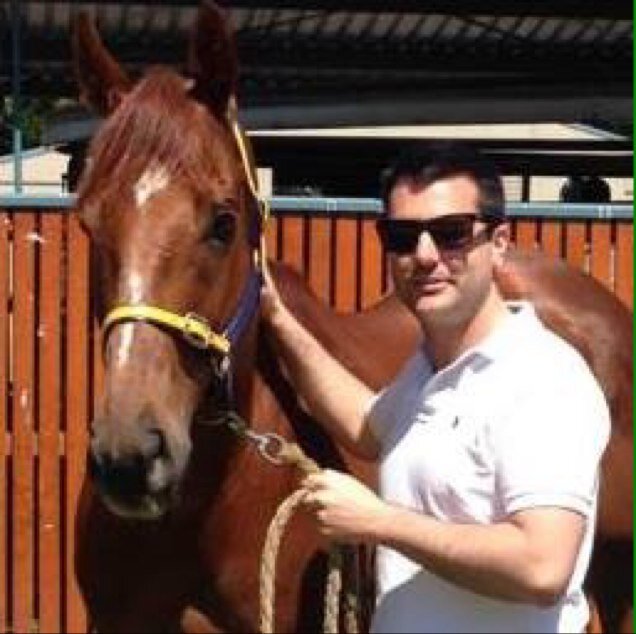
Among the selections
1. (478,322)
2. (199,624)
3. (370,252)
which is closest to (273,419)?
(199,624)

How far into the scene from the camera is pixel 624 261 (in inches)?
212

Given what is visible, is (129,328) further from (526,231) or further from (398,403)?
(526,231)

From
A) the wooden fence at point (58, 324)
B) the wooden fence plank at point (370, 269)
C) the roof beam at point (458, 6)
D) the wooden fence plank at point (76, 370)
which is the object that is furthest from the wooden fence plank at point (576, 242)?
the roof beam at point (458, 6)

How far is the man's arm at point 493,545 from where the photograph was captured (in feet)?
6.12

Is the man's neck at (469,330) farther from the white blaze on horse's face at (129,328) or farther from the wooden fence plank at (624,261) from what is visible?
the wooden fence plank at (624,261)

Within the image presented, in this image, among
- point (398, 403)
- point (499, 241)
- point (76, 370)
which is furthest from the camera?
point (76, 370)

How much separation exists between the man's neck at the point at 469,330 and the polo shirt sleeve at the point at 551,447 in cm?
13

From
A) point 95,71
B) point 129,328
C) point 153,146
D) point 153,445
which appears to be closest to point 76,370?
point 95,71

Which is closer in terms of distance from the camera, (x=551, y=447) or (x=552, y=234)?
(x=551, y=447)

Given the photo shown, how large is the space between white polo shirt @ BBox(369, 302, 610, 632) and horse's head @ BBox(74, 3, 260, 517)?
0.45m

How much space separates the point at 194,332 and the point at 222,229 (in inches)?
8.7

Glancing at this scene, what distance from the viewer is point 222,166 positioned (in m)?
2.68

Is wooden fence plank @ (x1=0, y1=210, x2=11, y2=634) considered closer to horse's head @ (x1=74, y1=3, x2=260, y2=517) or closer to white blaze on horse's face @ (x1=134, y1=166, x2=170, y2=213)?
horse's head @ (x1=74, y1=3, x2=260, y2=517)

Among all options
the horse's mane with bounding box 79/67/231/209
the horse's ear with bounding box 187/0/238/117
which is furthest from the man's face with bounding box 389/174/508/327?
the horse's ear with bounding box 187/0/238/117
